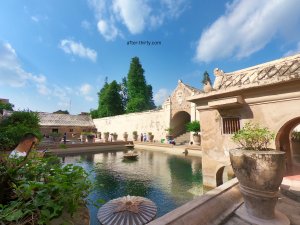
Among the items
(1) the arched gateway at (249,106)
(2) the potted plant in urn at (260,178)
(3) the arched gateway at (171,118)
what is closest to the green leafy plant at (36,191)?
(2) the potted plant in urn at (260,178)

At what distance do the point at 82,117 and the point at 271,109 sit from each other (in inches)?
1530

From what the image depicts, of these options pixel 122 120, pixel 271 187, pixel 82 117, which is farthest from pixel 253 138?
pixel 82 117

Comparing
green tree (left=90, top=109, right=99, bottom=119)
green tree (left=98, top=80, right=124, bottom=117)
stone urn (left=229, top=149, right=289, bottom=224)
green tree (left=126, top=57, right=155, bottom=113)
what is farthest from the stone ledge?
green tree (left=90, top=109, right=99, bottom=119)

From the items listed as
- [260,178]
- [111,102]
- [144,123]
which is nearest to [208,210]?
[260,178]

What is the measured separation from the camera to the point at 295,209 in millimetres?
3656

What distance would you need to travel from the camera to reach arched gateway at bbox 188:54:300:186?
222 inches

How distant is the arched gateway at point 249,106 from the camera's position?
563cm

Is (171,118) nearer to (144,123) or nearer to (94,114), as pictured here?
(144,123)

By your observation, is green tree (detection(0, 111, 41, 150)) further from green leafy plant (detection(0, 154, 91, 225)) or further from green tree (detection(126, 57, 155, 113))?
green tree (detection(126, 57, 155, 113))

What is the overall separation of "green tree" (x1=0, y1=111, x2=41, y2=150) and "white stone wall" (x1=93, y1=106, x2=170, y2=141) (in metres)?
16.9

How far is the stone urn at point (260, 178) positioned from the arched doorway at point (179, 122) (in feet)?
74.8

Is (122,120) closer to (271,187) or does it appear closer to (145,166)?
(145,166)

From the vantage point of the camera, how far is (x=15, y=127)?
37.4 ft

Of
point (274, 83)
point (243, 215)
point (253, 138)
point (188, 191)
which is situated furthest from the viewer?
point (188, 191)
